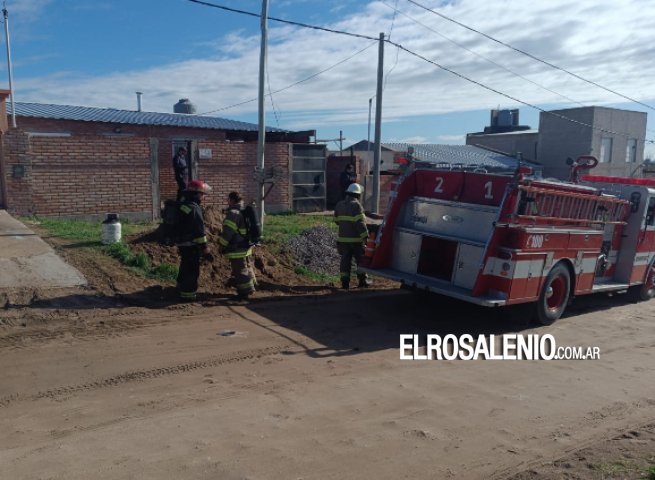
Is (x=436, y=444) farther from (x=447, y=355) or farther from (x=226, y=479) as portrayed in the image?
(x=447, y=355)

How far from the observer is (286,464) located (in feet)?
14.2

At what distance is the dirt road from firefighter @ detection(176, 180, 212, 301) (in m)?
0.39

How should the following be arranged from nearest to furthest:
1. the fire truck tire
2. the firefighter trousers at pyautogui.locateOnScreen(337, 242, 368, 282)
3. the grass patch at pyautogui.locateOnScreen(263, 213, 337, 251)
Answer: the firefighter trousers at pyautogui.locateOnScreen(337, 242, 368, 282), the fire truck tire, the grass patch at pyautogui.locateOnScreen(263, 213, 337, 251)

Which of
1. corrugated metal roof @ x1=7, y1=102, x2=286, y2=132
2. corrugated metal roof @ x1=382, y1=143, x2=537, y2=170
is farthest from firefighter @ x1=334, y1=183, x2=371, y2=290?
corrugated metal roof @ x1=382, y1=143, x2=537, y2=170

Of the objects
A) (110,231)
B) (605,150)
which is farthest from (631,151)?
(110,231)

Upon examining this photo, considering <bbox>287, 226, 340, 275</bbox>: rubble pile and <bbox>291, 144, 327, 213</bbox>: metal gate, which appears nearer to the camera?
<bbox>287, 226, 340, 275</bbox>: rubble pile

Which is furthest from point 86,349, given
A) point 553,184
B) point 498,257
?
point 553,184

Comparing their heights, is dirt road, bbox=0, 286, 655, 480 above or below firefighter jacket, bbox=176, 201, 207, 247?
below

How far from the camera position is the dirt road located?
4.40m

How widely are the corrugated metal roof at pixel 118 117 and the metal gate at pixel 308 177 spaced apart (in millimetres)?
8575

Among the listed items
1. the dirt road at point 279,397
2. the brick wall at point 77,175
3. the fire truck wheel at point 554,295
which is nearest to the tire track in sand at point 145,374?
the dirt road at point 279,397

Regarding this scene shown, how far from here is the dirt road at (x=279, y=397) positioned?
440 centimetres

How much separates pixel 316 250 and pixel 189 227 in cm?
409

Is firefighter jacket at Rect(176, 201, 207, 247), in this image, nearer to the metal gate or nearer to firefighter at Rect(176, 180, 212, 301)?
firefighter at Rect(176, 180, 212, 301)
